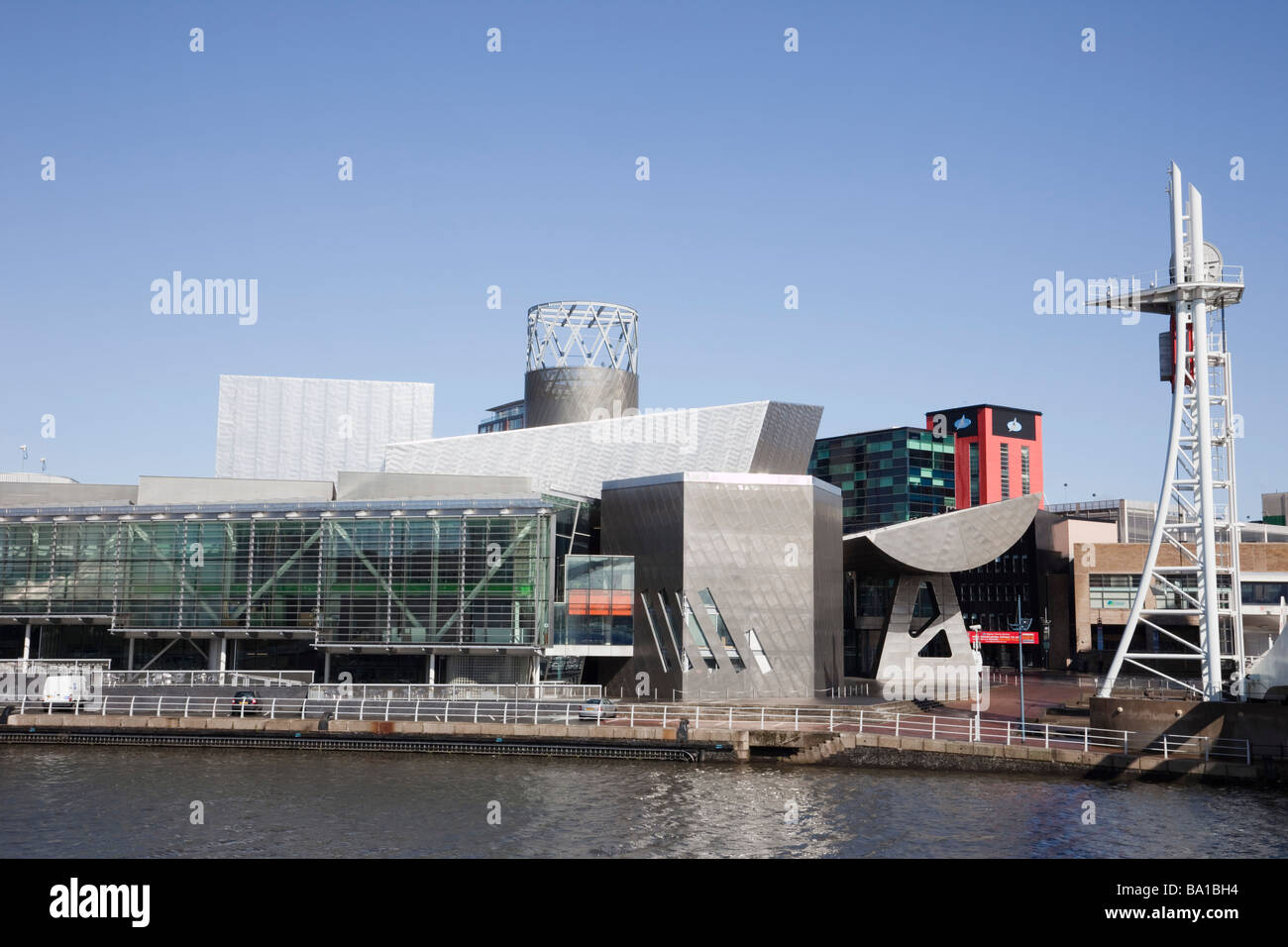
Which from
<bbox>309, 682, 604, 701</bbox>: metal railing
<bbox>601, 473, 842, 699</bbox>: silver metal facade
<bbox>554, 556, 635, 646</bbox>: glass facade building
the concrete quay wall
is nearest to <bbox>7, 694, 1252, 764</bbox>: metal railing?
the concrete quay wall

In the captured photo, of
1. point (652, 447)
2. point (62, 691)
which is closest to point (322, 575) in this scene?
point (62, 691)

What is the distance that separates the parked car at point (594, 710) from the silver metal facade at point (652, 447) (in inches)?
806

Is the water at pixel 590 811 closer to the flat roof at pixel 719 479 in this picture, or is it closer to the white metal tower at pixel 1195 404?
the white metal tower at pixel 1195 404

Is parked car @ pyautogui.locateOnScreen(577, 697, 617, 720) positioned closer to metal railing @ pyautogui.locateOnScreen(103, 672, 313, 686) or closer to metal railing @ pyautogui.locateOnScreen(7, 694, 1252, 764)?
metal railing @ pyautogui.locateOnScreen(7, 694, 1252, 764)

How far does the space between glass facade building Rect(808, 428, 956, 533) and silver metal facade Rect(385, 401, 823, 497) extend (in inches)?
2613

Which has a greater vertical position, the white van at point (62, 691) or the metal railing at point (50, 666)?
the metal railing at point (50, 666)

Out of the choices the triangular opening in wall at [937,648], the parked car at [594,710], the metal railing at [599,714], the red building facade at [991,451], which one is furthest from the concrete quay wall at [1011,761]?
the red building facade at [991,451]

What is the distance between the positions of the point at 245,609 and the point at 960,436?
114911 mm

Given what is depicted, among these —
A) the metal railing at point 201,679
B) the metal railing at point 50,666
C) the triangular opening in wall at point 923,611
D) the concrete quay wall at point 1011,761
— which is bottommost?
the concrete quay wall at point 1011,761

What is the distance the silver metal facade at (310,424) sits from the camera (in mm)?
Answer: 95500

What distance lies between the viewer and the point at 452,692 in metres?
60.1

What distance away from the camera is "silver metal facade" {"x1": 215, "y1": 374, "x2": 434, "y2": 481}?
95.5 m
